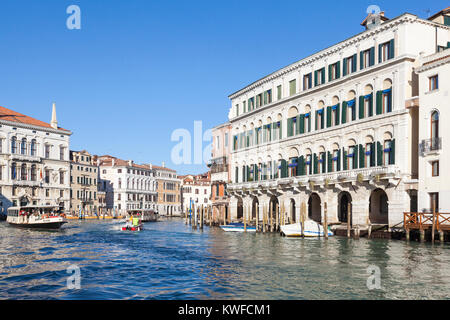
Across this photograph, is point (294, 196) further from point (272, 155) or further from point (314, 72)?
point (314, 72)

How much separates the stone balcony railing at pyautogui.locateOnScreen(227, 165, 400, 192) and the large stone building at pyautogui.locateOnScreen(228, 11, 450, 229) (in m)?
0.07

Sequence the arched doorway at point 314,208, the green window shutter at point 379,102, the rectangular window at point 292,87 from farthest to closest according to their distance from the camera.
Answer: the rectangular window at point 292,87 → the arched doorway at point 314,208 → the green window shutter at point 379,102

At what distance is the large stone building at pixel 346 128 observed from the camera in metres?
28.9

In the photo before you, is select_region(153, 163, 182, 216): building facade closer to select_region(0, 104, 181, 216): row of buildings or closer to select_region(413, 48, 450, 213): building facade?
select_region(0, 104, 181, 216): row of buildings

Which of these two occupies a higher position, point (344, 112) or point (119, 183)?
point (344, 112)

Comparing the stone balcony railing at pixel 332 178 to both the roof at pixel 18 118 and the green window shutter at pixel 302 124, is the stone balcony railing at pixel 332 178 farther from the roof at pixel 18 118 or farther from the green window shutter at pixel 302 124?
the roof at pixel 18 118

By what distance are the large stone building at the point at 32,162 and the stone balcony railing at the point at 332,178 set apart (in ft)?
109

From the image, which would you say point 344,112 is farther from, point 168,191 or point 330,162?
point 168,191

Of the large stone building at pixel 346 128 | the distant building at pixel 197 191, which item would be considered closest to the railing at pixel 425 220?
the large stone building at pixel 346 128

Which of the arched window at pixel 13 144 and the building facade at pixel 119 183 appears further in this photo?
the building facade at pixel 119 183

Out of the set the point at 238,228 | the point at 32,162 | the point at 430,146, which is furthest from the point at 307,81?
Answer: the point at 32,162

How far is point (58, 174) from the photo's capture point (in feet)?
236

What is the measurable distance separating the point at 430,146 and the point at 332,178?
853 cm
